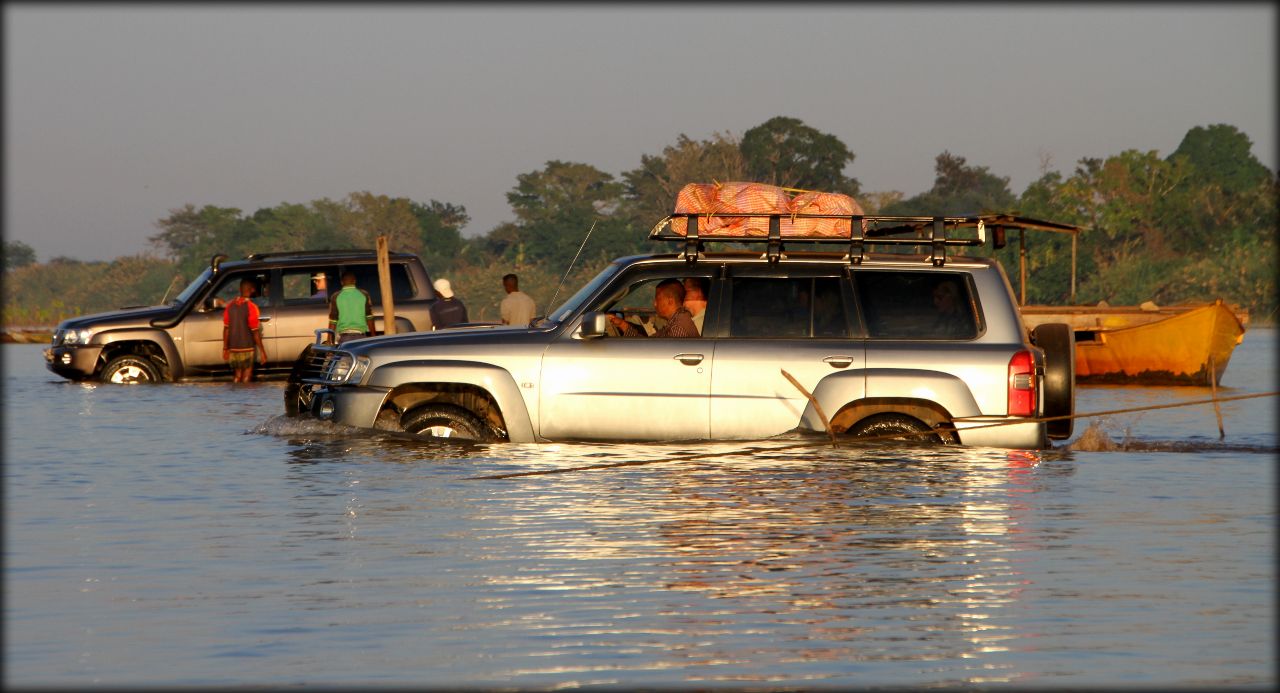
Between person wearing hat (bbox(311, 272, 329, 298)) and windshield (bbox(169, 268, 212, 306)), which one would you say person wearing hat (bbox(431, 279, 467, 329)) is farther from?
windshield (bbox(169, 268, 212, 306))

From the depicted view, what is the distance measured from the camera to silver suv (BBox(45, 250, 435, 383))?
26344 millimetres

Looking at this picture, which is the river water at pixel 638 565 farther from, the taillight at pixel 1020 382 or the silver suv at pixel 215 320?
the silver suv at pixel 215 320

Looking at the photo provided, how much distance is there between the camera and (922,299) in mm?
13234

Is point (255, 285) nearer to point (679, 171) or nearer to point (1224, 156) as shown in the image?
point (679, 171)

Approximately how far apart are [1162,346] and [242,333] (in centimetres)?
1515

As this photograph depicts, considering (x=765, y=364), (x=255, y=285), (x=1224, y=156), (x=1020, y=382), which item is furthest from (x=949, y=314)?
(x=1224, y=156)

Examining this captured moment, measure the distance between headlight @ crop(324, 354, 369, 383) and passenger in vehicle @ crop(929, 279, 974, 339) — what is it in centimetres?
414

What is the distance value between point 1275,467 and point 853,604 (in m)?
7.62

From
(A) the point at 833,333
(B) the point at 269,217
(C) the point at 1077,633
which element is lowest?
(C) the point at 1077,633

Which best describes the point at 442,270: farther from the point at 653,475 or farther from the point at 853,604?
the point at 853,604

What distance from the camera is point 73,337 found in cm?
2667


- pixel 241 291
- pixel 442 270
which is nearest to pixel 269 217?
pixel 442 270

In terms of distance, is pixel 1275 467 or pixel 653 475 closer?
pixel 653 475

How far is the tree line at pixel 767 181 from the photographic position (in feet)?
205
